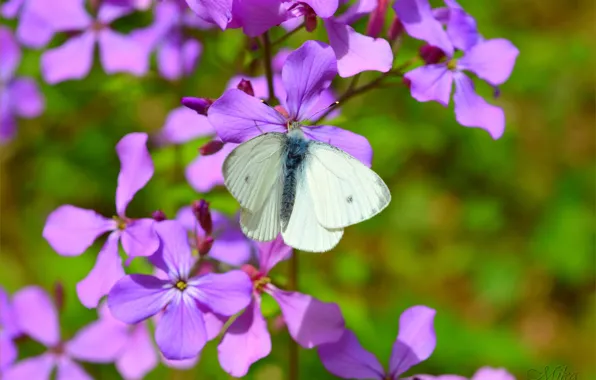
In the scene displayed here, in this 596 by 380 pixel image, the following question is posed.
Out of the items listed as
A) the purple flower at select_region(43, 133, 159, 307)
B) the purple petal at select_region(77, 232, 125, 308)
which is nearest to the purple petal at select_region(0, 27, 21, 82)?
the purple flower at select_region(43, 133, 159, 307)

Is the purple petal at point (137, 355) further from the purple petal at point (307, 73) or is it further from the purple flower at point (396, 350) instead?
the purple petal at point (307, 73)

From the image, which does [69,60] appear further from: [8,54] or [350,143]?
[350,143]

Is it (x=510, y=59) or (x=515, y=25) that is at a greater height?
(x=510, y=59)

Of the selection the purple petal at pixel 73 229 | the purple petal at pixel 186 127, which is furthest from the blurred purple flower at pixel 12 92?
the purple petal at pixel 73 229

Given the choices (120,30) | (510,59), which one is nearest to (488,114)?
(510,59)

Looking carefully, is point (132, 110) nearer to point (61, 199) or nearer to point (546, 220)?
point (61, 199)

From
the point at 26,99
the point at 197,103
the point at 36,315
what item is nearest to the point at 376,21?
the point at 197,103

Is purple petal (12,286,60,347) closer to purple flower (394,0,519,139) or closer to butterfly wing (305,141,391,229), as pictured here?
butterfly wing (305,141,391,229)
